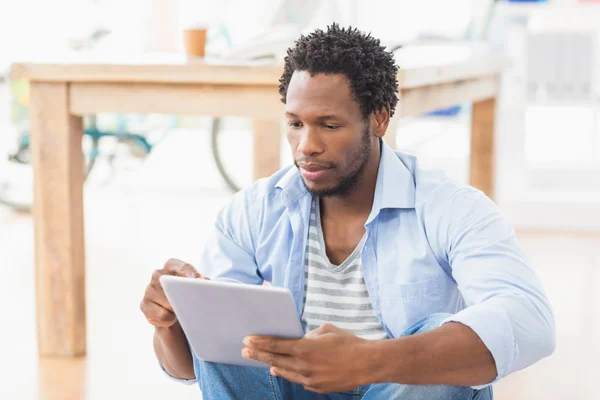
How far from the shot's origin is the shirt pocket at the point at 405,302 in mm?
1597

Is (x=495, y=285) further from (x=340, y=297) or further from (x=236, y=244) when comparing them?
(x=236, y=244)

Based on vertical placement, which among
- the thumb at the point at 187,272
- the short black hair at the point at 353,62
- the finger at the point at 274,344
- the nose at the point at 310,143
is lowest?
the finger at the point at 274,344

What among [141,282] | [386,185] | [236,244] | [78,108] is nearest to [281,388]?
[236,244]

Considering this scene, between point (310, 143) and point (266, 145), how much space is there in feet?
5.94

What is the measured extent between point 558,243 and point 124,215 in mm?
1952

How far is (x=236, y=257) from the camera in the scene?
5.67ft

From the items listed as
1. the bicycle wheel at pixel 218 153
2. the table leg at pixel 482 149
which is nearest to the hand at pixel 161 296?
the table leg at pixel 482 149

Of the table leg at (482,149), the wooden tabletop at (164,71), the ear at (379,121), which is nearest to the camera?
the ear at (379,121)

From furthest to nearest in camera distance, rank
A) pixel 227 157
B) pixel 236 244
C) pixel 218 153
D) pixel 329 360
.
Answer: pixel 227 157, pixel 218 153, pixel 236 244, pixel 329 360

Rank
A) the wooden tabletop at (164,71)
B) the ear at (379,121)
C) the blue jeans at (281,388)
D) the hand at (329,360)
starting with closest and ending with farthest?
the hand at (329,360) → the blue jeans at (281,388) → the ear at (379,121) → the wooden tabletop at (164,71)

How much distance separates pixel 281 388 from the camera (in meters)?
1.60

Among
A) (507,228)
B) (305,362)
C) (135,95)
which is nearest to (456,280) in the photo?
(507,228)

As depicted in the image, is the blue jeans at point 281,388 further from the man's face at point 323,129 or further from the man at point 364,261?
the man's face at point 323,129

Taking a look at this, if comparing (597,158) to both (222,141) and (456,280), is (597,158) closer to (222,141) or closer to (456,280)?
(222,141)
